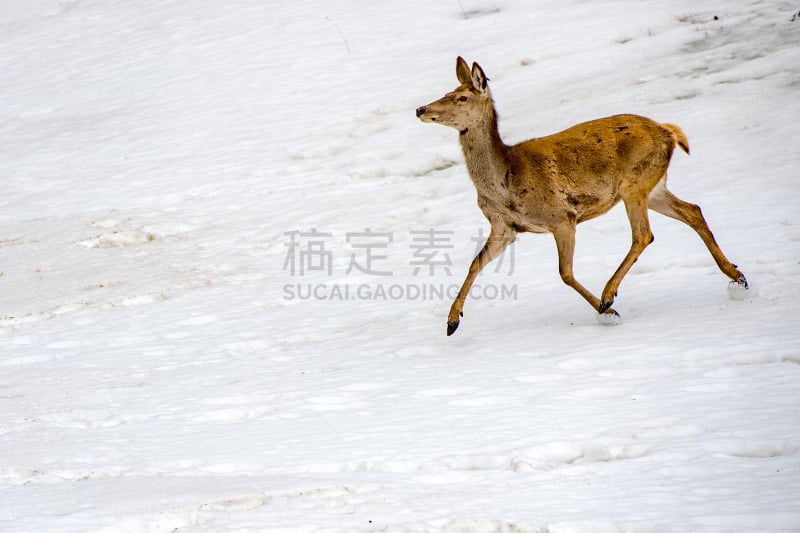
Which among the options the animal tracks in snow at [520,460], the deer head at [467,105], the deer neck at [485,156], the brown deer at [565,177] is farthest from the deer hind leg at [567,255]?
the animal tracks in snow at [520,460]

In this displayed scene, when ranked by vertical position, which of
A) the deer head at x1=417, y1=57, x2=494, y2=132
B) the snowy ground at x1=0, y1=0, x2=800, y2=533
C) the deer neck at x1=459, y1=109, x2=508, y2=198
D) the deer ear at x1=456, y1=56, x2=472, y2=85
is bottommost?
the snowy ground at x1=0, y1=0, x2=800, y2=533

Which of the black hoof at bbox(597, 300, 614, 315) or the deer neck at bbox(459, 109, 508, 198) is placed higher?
the deer neck at bbox(459, 109, 508, 198)

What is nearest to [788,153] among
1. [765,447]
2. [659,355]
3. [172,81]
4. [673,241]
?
[673,241]

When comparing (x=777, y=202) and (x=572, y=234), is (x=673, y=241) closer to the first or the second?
(x=777, y=202)

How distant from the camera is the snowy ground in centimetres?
468

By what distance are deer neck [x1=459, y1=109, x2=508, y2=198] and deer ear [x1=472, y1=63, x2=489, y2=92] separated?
0.26 meters

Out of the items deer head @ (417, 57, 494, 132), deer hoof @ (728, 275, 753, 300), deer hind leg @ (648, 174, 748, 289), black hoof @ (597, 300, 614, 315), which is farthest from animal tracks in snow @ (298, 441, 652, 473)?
deer head @ (417, 57, 494, 132)

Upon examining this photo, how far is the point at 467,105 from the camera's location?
7.90m

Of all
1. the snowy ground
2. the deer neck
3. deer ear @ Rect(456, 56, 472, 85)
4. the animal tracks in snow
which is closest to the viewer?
the snowy ground

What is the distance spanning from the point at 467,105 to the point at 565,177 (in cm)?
106

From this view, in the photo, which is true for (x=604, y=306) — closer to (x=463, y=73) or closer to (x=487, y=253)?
(x=487, y=253)

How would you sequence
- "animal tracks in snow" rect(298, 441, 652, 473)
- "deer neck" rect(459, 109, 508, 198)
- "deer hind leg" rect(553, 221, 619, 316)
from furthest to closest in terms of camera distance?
"deer neck" rect(459, 109, 508, 198) < "deer hind leg" rect(553, 221, 619, 316) < "animal tracks in snow" rect(298, 441, 652, 473)

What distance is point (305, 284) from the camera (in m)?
10.1

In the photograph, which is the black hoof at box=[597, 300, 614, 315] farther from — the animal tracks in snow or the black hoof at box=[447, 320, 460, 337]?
the animal tracks in snow
